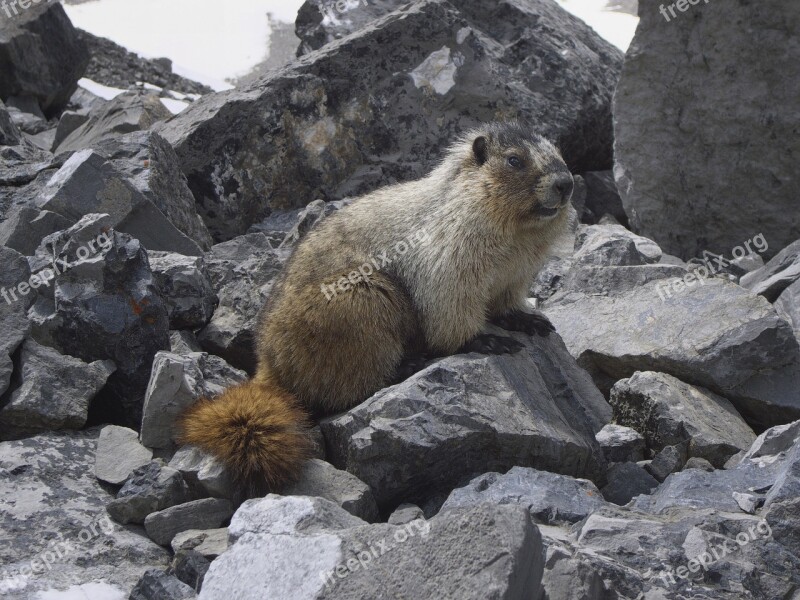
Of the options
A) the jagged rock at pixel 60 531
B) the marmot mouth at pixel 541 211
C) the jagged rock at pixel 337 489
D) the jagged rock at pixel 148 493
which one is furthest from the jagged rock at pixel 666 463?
the jagged rock at pixel 60 531

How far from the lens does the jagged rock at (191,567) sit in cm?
460

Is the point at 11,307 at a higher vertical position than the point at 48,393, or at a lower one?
higher

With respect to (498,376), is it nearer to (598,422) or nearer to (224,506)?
(598,422)

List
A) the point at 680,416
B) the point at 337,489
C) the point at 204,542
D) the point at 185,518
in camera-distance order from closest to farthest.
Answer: the point at 204,542
the point at 185,518
the point at 337,489
the point at 680,416

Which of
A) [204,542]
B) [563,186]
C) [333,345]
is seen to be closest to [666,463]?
[563,186]

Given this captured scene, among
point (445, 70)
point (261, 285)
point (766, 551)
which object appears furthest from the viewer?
point (445, 70)

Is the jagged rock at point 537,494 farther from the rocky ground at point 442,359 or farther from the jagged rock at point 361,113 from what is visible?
the jagged rock at point 361,113

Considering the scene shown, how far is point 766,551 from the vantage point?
4449mm

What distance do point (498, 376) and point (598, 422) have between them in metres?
1.00

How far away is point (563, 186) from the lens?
22.1 feet

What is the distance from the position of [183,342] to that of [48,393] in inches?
50.3

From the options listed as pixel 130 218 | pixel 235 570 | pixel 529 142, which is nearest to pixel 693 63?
pixel 529 142

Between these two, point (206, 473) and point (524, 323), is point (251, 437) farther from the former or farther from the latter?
point (524, 323)

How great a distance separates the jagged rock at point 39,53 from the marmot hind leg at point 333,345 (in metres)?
10.1
